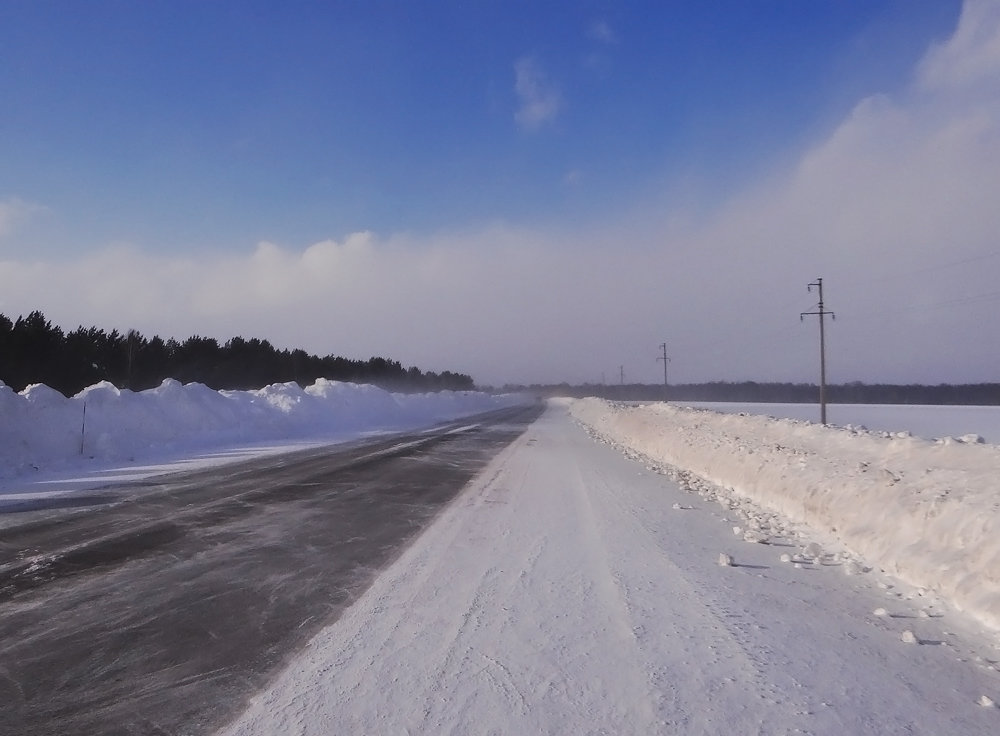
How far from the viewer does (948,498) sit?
6.43m

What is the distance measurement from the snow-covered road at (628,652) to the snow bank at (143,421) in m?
14.6

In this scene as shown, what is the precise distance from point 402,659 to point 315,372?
80421 mm

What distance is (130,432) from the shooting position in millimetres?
21016

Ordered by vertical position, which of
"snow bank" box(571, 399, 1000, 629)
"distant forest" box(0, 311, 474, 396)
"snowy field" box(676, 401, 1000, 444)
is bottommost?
"snowy field" box(676, 401, 1000, 444)

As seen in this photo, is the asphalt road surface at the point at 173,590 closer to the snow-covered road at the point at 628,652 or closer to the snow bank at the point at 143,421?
the snow-covered road at the point at 628,652

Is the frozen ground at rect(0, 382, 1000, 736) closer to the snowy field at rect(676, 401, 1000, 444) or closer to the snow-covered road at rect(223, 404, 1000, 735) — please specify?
the snow-covered road at rect(223, 404, 1000, 735)

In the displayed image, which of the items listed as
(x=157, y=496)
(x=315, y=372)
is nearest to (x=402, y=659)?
(x=157, y=496)

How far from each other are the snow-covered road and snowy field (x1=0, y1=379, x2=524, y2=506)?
10.4 meters

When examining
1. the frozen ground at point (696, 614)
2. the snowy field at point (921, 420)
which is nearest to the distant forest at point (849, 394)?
the snowy field at point (921, 420)

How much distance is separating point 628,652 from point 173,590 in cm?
437

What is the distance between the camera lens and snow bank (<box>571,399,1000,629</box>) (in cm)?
554

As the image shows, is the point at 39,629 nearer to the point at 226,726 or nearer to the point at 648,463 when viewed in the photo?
the point at 226,726

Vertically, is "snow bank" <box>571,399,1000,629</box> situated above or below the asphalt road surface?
above

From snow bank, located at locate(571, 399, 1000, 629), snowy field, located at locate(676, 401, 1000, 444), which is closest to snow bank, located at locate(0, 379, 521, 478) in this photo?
snow bank, located at locate(571, 399, 1000, 629)
